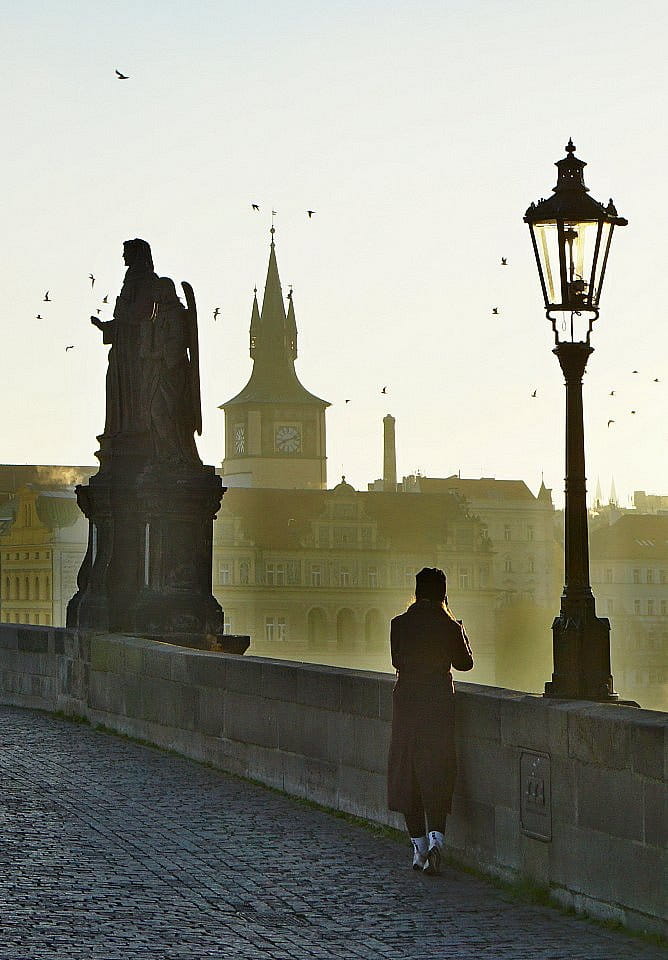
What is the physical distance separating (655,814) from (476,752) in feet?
5.41

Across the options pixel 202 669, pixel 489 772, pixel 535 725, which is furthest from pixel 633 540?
pixel 535 725

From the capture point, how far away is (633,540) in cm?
14325

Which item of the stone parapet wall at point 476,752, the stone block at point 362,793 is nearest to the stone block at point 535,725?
the stone parapet wall at point 476,752

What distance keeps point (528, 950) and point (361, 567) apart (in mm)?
128878

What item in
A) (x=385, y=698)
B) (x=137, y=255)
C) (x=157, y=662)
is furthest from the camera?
(x=137, y=255)

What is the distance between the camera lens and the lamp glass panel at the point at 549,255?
862 centimetres

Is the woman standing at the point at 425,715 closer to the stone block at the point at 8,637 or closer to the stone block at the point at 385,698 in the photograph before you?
the stone block at the point at 385,698

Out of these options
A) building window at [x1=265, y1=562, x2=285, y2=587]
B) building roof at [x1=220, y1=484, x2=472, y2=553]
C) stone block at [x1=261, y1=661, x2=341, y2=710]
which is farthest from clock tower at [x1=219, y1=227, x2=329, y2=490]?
stone block at [x1=261, y1=661, x2=341, y2=710]

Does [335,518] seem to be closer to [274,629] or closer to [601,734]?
[274,629]

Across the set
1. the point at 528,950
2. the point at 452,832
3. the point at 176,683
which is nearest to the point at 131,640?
the point at 176,683

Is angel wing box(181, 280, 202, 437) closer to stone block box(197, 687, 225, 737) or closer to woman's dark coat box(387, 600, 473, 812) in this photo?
stone block box(197, 687, 225, 737)

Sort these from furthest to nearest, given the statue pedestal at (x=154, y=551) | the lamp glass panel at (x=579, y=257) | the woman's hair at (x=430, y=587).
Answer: the statue pedestal at (x=154, y=551) < the lamp glass panel at (x=579, y=257) < the woman's hair at (x=430, y=587)

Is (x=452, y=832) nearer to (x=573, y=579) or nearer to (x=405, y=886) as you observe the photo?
(x=405, y=886)

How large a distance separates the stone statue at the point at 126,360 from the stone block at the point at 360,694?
6701 millimetres
